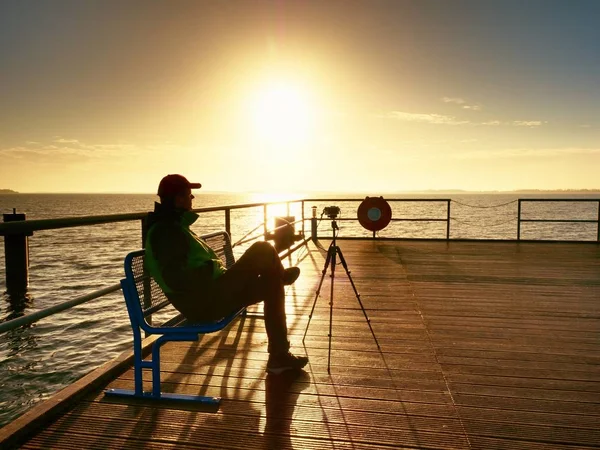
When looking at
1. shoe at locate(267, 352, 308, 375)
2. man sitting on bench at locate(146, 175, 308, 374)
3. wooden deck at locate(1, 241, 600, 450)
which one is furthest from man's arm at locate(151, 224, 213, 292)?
shoe at locate(267, 352, 308, 375)

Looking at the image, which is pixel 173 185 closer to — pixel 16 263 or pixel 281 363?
pixel 281 363

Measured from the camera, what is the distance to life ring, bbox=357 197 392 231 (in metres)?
10.5

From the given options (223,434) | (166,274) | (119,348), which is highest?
(166,274)

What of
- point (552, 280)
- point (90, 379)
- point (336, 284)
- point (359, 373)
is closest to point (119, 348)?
point (336, 284)

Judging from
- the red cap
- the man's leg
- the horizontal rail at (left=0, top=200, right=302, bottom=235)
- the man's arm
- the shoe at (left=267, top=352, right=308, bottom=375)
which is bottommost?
the shoe at (left=267, top=352, right=308, bottom=375)

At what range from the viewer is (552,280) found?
6.25 metres

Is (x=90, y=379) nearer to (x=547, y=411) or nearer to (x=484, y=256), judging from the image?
(x=547, y=411)

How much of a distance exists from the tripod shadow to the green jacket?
2.21 ft

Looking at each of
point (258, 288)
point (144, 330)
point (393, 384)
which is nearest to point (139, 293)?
point (144, 330)

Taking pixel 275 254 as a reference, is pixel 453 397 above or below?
below

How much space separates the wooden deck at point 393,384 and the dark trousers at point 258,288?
36cm

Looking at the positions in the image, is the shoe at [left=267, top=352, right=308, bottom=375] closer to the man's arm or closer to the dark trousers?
the dark trousers

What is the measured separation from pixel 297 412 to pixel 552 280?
5186 millimetres

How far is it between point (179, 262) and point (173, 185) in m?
0.48
